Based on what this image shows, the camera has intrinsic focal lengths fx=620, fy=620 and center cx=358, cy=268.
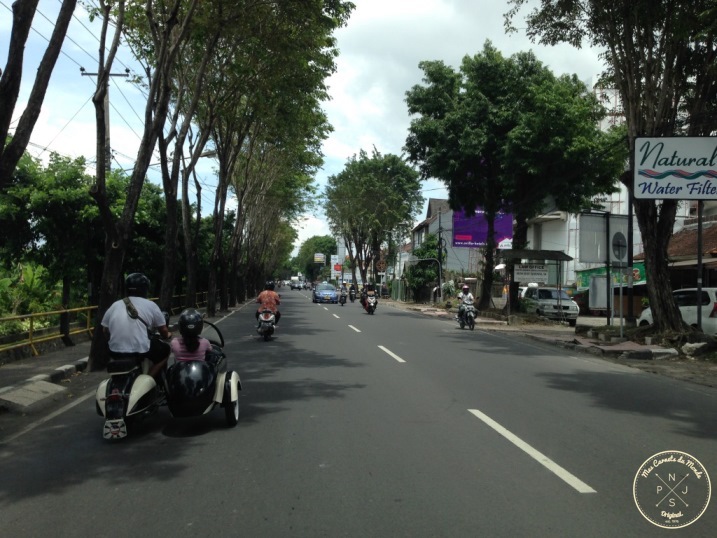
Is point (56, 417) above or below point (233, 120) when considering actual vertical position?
below

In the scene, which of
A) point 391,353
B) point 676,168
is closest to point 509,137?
point 676,168

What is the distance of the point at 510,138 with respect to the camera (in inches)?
969

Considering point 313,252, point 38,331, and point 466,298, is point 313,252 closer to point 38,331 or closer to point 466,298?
point 466,298

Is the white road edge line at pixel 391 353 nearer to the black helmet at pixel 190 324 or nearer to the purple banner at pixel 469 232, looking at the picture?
the black helmet at pixel 190 324

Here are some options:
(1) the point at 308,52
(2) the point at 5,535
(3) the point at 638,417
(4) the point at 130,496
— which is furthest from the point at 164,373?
(1) the point at 308,52

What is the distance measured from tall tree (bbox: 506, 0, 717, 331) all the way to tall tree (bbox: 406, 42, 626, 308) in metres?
6.88

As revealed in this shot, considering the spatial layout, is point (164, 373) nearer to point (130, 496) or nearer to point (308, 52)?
point (130, 496)

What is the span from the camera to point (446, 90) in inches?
1120

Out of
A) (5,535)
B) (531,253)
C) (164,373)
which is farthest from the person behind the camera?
(531,253)

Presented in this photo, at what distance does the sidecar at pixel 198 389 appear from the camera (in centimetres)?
641

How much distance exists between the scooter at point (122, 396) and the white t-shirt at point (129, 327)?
5.5 inches

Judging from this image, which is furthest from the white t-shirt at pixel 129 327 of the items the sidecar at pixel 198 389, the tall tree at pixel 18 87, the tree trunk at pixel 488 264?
the tree trunk at pixel 488 264

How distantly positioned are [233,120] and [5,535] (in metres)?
20.6

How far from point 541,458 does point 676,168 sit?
11651mm
